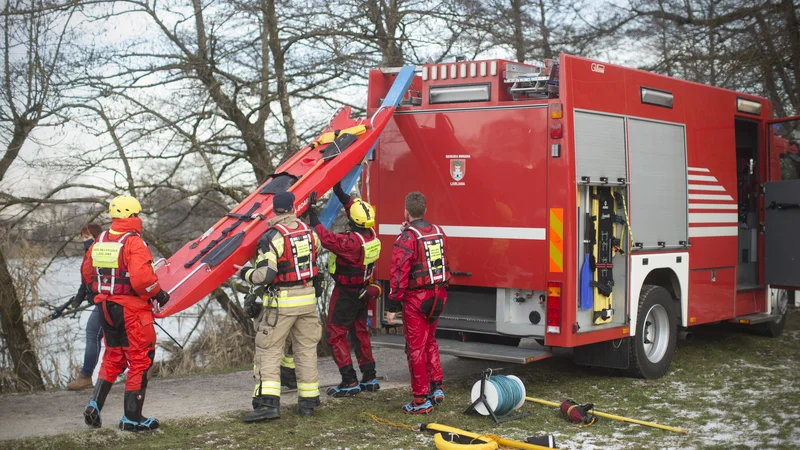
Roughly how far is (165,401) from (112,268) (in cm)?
181

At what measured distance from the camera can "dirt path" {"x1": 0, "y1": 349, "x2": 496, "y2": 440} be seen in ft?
22.3

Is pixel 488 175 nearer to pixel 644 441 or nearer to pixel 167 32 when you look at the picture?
pixel 644 441

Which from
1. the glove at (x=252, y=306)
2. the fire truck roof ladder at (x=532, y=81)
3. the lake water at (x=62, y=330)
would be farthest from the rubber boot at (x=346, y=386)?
the lake water at (x=62, y=330)

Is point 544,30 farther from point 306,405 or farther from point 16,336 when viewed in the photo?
point 306,405

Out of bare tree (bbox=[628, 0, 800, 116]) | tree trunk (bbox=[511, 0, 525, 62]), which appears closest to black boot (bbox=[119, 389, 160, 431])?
tree trunk (bbox=[511, 0, 525, 62])

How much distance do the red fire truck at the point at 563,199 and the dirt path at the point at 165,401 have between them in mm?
1039

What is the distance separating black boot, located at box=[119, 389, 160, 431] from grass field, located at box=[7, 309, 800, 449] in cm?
9

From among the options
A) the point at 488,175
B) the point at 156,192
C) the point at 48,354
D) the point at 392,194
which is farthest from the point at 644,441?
the point at 156,192

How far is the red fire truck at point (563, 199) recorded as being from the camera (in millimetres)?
7441

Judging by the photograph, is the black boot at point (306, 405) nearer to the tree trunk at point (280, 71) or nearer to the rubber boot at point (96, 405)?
the rubber boot at point (96, 405)

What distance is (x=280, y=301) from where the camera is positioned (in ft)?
21.8

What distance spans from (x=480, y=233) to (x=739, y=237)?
12.3 ft

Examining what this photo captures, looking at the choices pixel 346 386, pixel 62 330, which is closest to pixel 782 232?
pixel 346 386

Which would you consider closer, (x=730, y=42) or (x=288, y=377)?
(x=288, y=377)
